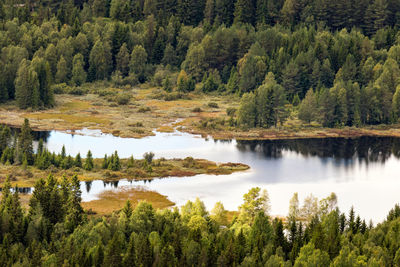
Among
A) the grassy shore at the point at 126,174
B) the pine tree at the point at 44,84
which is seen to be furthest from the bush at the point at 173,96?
the grassy shore at the point at 126,174

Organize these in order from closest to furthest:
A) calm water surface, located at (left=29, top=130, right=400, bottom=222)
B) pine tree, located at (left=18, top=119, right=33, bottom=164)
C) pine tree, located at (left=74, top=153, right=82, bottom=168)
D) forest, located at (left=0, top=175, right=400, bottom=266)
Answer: forest, located at (left=0, top=175, right=400, bottom=266)
calm water surface, located at (left=29, top=130, right=400, bottom=222)
pine tree, located at (left=18, top=119, right=33, bottom=164)
pine tree, located at (left=74, top=153, right=82, bottom=168)

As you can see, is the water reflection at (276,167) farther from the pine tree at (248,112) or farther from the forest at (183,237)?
the forest at (183,237)

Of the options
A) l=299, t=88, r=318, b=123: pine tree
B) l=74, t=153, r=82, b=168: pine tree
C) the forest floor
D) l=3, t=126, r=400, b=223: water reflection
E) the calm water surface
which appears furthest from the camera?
l=299, t=88, r=318, b=123: pine tree

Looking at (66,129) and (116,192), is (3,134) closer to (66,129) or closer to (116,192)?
(116,192)

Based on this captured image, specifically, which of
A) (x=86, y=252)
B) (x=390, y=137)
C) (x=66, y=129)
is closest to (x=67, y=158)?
(x=66, y=129)

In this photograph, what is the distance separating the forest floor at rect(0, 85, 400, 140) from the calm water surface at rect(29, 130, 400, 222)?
16.2 feet

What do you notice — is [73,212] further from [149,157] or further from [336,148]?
[336,148]

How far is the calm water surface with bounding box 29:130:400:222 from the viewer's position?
10769 centimetres

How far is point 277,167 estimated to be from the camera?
128m

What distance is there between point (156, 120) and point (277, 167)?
48020mm

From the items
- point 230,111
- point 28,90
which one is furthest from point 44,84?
point 230,111

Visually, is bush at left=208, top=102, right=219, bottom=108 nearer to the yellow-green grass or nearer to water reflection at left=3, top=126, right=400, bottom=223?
water reflection at left=3, top=126, right=400, bottom=223

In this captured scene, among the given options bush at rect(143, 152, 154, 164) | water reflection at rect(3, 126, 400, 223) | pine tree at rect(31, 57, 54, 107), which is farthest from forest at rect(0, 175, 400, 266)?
pine tree at rect(31, 57, 54, 107)

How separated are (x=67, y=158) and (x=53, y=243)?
149 ft
